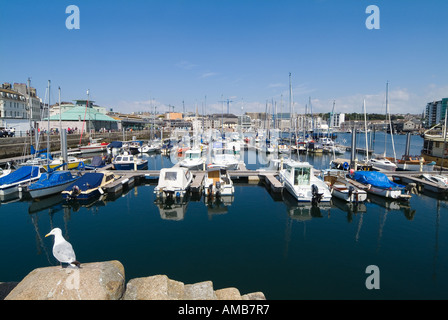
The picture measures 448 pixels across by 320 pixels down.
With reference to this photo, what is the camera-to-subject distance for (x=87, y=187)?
76.0 feet

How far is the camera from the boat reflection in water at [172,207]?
19.7 meters

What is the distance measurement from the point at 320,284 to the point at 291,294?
1522 millimetres

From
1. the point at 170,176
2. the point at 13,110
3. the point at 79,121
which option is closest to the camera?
the point at 170,176

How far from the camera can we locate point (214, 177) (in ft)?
86.2

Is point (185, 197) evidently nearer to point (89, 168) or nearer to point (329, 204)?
point (329, 204)

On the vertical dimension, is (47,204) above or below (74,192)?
below

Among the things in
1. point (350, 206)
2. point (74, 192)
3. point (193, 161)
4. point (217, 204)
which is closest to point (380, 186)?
point (350, 206)

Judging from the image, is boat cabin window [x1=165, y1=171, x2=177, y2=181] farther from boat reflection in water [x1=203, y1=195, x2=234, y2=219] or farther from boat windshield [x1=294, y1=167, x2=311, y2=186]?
boat windshield [x1=294, y1=167, x2=311, y2=186]

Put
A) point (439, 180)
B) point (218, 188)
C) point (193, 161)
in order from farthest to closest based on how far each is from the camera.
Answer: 1. point (193, 161)
2. point (439, 180)
3. point (218, 188)

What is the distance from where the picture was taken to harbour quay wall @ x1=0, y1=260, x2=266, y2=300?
20.2 feet

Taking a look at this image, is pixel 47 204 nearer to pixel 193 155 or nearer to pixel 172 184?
pixel 172 184

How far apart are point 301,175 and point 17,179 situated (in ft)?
87.1

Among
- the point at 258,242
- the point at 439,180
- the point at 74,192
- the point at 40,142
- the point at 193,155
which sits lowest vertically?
the point at 258,242

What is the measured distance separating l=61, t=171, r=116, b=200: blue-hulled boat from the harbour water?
111cm
